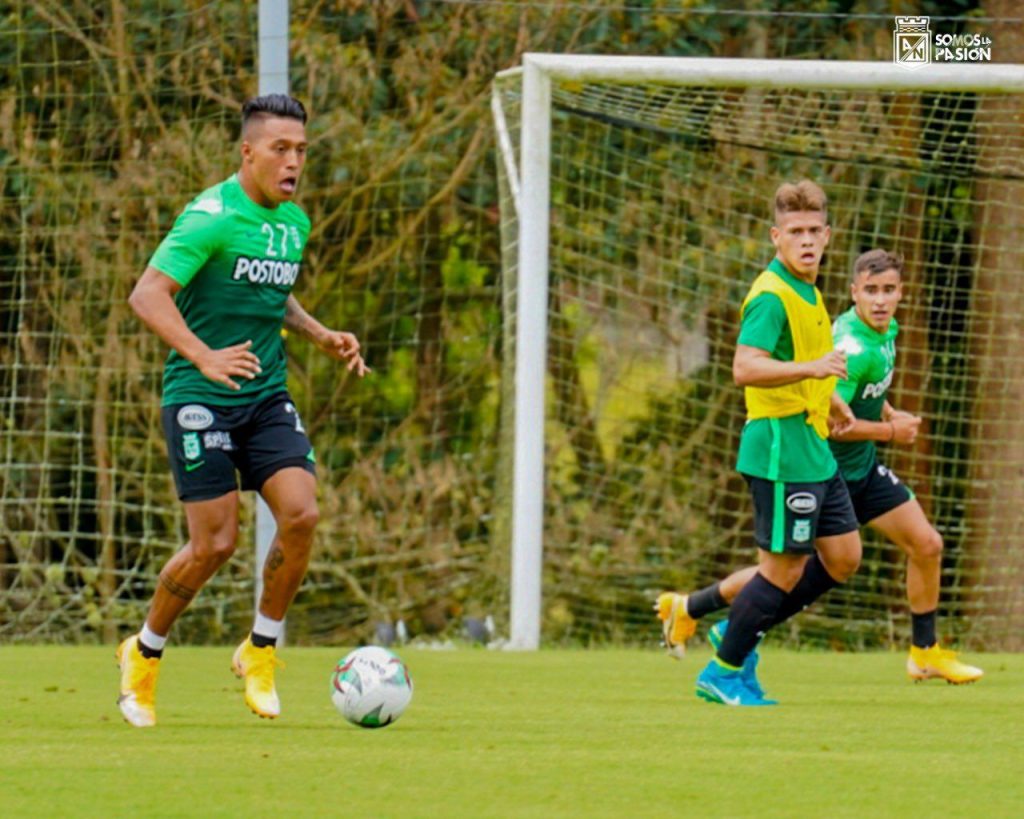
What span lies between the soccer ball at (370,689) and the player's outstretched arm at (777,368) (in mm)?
1489

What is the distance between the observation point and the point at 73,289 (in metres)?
11.5

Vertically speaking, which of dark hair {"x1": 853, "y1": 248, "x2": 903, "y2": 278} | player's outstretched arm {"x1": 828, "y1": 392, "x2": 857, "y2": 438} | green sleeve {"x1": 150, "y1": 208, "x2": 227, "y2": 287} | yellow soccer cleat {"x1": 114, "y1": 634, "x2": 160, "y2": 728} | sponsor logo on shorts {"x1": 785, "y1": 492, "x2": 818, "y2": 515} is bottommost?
yellow soccer cleat {"x1": 114, "y1": 634, "x2": 160, "y2": 728}

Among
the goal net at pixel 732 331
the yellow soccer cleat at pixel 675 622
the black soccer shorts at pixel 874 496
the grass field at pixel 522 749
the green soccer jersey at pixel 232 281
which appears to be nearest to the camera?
the grass field at pixel 522 749

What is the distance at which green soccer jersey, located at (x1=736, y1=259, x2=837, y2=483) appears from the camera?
6.96 metres

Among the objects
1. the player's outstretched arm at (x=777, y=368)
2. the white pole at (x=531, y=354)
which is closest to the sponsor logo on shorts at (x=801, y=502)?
the player's outstretched arm at (x=777, y=368)

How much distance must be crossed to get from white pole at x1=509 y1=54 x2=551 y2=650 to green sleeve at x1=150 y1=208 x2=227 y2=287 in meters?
3.87

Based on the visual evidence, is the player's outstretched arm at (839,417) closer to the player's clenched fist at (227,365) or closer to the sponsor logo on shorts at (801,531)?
the sponsor logo on shorts at (801,531)

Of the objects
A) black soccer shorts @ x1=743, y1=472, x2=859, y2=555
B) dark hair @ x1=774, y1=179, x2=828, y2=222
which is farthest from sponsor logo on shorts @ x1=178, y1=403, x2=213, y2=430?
dark hair @ x1=774, y1=179, x2=828, y2=222

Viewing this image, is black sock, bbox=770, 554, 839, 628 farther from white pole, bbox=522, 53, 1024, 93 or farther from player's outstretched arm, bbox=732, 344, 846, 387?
white pole, bbox=522, 53, 1024, 93

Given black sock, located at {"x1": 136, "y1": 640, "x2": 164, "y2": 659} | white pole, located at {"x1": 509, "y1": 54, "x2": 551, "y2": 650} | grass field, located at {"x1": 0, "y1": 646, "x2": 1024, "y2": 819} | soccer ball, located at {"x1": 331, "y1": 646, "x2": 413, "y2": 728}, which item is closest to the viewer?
grass field, located at {"x1": 0, "y1": 646, "x2": 1024, "y2": 819}

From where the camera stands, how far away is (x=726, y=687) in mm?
7238

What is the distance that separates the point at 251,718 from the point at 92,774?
164 centimetres

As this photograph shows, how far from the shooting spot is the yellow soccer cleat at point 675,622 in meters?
8.58

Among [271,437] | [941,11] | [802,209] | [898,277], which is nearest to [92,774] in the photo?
[271,437]
